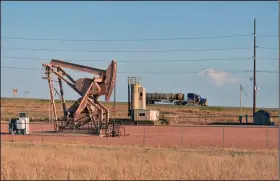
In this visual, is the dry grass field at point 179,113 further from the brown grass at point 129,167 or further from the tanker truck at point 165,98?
the brown grass at point 129,167

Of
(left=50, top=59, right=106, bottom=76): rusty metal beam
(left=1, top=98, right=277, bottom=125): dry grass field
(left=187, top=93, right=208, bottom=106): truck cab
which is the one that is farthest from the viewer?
(left=187, top=93, right=208, bottom=106): truck cab

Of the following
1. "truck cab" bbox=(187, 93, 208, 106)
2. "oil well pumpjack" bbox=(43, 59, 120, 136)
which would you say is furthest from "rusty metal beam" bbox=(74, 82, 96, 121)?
"truck cab" bbox=(187, 93, 208, 106)

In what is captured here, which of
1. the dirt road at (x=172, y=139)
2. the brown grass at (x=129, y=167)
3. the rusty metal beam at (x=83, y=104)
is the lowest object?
the dirt road at (x=172, y=139)

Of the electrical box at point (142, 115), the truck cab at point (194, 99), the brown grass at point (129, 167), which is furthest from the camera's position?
the truck cab at point (194, 99)

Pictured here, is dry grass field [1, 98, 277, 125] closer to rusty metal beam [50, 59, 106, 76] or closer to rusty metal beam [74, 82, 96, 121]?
rusty metal beam [50, 59, 106, 76]

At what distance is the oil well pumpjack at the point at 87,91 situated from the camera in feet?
129

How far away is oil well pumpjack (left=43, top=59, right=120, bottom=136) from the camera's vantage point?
39.2 metres

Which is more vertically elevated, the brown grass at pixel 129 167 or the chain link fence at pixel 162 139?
the brown grass at pixel 129 167

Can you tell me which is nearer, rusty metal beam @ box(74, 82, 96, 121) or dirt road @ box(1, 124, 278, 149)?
dirt road @ box(1, 124, 278, 149)

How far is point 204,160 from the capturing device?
16.5 metres

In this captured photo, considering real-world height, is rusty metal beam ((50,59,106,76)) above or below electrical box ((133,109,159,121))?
above

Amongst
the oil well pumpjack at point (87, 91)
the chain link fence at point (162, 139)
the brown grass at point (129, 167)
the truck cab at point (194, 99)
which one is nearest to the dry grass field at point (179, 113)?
the truck cab at point (194, 99)

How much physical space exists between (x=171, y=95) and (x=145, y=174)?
81168 mm

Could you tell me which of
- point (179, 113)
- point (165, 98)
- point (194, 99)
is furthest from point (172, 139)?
point (194, 99)
